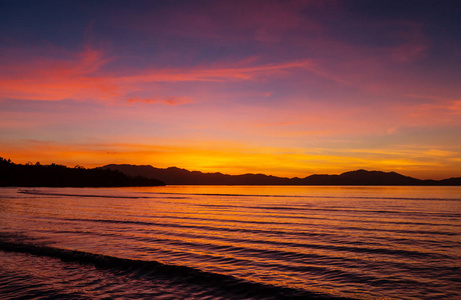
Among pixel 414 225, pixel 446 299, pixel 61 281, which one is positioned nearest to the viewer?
pixel 446 299

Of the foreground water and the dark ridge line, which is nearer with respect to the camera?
the dark ridge line

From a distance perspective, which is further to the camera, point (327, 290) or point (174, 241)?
point (174, 241)

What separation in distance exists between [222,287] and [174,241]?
1153cm

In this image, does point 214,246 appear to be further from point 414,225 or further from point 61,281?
point 414,225

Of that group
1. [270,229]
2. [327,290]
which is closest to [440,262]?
[327,290]

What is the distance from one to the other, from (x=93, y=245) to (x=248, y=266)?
11.6 meters

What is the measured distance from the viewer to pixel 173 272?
1562 cm

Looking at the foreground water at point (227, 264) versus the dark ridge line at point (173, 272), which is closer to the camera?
the dark ridge line at point (173, 272)

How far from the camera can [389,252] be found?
20.8 m

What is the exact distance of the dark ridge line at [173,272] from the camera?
1274 cm

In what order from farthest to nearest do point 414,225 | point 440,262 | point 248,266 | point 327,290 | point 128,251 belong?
point 414,225 < point 128,251 < point 440,262 < point 248,266 < point 327,290

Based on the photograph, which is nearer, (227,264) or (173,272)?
(173,272)

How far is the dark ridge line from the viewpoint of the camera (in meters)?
12.7

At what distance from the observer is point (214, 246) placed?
885 inches
